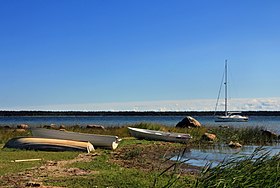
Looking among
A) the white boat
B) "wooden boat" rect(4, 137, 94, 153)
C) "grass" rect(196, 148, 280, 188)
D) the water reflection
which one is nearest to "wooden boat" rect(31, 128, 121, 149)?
"wooden boat" rect(4, 137, 94, 153)

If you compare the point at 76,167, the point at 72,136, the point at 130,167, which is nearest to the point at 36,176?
the point at 76,167

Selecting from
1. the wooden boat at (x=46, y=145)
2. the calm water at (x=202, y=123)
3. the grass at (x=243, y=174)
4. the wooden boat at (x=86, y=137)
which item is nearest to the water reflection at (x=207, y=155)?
the calm water at (x=202, y=123)

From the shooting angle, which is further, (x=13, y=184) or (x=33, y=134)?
(x=33, y=134)

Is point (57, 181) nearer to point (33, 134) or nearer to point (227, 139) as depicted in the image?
point (33, 134)

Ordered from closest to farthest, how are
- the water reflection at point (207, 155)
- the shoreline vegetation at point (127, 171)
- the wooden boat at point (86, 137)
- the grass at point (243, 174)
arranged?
the grass at point (243, 174) → the shoreline vegetation at point (127, 171) → the water reflection at point (207, 155) → the wooden boat at point (86, 137)

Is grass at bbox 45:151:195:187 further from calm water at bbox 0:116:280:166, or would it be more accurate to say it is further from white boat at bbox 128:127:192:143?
white boat at bbox 128:127:192:143

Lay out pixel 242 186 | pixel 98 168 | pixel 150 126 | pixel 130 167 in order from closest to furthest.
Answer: pixel 242 186
pixel 98 168
pixel 130 167
pixel 150 126

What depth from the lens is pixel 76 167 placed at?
16.4m

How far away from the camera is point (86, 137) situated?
25438mm

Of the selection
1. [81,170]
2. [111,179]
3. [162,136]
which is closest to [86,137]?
[162,136]

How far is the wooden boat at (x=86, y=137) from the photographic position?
2472 centimetres

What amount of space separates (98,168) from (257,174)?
8965 millimetres

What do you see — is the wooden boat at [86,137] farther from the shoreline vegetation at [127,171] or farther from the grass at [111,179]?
the grass at [111,179]

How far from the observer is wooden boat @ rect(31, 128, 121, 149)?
24.7m
